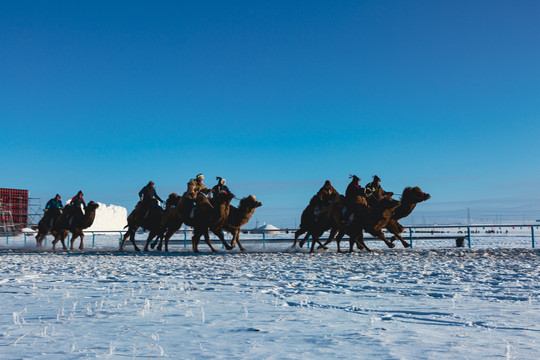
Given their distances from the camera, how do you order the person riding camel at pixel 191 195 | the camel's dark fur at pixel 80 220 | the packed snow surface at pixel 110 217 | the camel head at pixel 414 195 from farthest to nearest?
the packed snow surface at pixel 110 217, the camel's dark fur at pixel 80 220, the person riding camel at pixel 191 195, the camel head at pixel 414 195

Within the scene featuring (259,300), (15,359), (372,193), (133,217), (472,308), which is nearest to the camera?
(15,359)

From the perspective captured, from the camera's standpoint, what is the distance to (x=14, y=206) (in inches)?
2409

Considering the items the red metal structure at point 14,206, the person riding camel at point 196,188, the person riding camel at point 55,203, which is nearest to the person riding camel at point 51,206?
the person riding camel at point 55,203

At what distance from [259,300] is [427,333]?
204cm

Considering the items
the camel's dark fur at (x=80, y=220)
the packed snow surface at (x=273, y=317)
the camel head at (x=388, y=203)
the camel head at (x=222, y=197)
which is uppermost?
the camel head at (x=222, y=197)

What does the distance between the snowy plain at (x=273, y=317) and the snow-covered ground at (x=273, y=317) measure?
0.04 ft

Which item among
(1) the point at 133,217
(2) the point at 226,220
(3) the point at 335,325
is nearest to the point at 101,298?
(3) the point at 335,325

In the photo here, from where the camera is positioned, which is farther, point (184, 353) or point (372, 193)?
point (372, 193)

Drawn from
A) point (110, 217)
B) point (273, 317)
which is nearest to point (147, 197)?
point (273, 317)

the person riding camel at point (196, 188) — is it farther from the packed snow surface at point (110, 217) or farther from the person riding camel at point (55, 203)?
the packed snow surface at point (110, 217)

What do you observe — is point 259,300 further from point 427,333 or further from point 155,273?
point 155,273

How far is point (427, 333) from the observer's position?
351cm

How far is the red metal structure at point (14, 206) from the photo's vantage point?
5870 centimetres

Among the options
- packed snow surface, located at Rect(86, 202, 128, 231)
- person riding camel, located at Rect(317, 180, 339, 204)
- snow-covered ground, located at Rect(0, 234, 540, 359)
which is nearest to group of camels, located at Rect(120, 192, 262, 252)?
person riding camel, located at Rect(317, 180, 339, 204)
